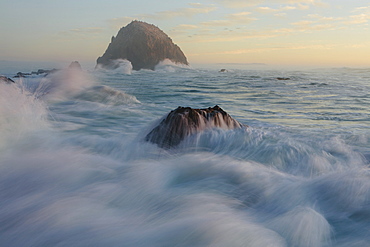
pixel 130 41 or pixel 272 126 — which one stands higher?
pixel 130 41

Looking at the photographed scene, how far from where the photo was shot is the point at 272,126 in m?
7.16

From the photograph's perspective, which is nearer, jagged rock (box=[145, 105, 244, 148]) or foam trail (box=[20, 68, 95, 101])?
jagged rock (box=[145, 105, 244, 148])

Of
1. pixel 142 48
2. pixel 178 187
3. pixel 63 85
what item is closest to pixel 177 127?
pixel 178 187

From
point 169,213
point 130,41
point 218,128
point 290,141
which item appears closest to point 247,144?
point 218,128

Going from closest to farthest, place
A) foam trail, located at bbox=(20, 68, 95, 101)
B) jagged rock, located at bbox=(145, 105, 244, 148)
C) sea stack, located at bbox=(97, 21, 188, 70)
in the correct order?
jagged rock, located at bbox=(145, 105, 244, 148)
foam trail, located at bbox=(20, 68, 95, 101)
sea stack, located at bbox=(97, 21, 188, 70)

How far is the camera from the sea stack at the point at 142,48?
9781 centimetres

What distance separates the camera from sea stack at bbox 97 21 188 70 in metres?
97.8

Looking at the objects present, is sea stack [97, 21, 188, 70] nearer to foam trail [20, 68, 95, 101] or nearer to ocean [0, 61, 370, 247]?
foam trail [20, 68, 95, 101]

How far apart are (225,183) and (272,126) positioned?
13.4 feet

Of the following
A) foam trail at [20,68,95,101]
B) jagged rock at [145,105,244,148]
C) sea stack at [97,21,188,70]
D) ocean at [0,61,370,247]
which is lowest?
ocean at [0,61,370,247]

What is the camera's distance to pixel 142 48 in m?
101

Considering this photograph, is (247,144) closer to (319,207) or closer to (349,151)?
(349,151)

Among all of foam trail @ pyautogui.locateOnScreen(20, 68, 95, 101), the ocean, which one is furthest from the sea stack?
the ocean

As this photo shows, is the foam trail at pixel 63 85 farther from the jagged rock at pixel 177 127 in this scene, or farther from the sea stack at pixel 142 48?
the sea stack at pixel 142 48
